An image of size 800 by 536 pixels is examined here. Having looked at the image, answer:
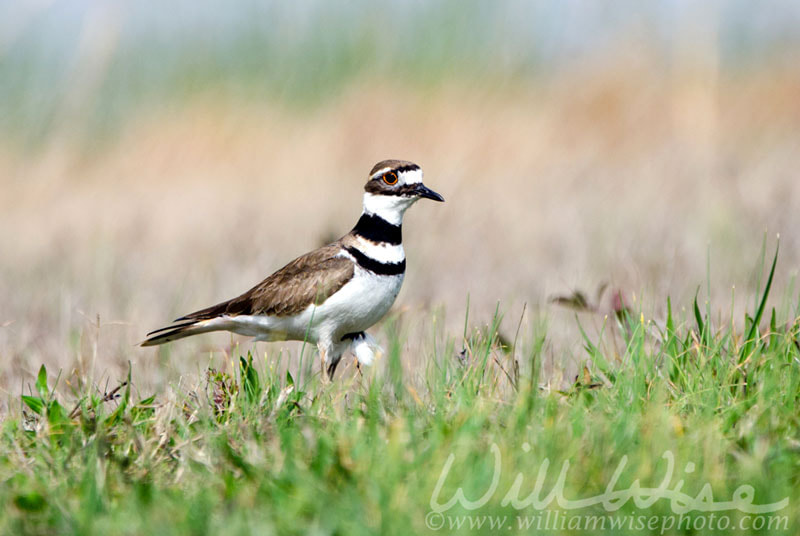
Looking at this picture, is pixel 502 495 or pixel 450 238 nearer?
pixel 502 495

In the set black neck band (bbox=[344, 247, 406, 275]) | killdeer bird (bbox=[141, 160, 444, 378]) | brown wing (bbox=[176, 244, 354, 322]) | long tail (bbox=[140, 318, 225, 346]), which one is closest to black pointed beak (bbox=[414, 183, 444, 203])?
killdeer bird (bbox=[141, 160, 444, 378])

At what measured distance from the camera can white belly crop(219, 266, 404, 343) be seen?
4.21m

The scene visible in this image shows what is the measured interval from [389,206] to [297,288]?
0.56m

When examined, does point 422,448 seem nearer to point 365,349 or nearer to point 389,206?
point 365,349

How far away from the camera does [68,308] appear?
523 cm

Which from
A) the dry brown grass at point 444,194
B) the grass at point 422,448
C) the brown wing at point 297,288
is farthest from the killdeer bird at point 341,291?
the grass at point 422,448

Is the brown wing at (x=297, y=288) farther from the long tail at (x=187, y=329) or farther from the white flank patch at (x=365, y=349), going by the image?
the white flank patch at (x=365, y=349)

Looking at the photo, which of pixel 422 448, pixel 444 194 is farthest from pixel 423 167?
pixel 422 448

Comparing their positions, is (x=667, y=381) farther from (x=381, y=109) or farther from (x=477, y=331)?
(x=381, y=109)

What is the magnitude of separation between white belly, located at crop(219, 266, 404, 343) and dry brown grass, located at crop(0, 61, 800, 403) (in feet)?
1.86

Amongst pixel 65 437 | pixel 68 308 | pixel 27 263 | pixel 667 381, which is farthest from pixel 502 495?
pixel 27 263

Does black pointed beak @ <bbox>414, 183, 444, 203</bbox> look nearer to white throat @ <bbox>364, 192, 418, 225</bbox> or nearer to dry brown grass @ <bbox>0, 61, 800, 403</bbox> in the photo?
white throat @ <bbox>364, 192, 418, 225</bbox>

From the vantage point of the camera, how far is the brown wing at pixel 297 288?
4270mm

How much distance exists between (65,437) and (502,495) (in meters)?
1.36
